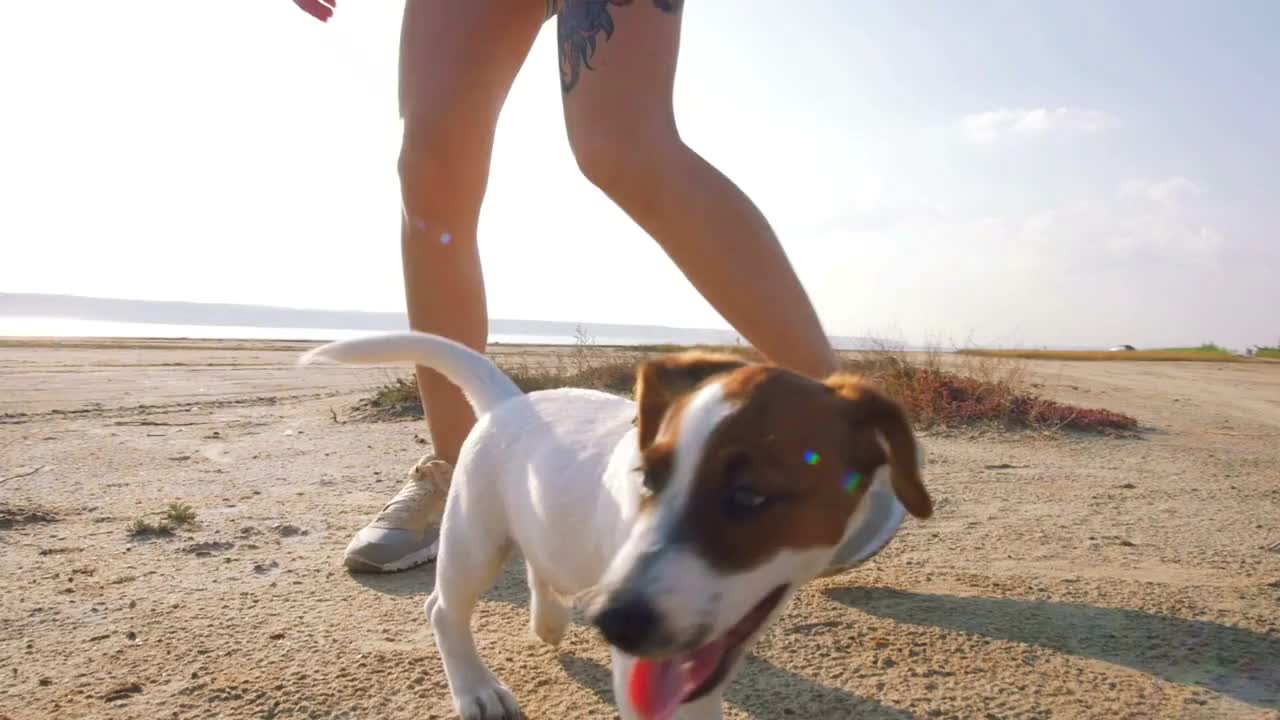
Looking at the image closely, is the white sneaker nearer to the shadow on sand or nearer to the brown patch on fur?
the shadow on sand

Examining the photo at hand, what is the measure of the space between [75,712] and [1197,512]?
392cm

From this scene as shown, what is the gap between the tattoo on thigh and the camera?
2.86 metres

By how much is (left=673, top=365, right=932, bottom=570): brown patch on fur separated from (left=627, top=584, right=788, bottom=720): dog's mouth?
6.5 inches

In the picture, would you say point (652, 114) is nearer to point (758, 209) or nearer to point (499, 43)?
point (758, 209)

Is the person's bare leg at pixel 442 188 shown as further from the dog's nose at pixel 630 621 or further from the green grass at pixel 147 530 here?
the dog's nose at pixel 630 621

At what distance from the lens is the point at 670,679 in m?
1.63

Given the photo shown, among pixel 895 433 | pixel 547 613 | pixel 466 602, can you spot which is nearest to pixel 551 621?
pixel 547 613

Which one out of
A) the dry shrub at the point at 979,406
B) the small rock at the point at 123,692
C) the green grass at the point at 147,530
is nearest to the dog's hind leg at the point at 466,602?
the small rock at the point at 123,692

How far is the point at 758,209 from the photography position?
279 cm

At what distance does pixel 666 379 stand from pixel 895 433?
54cm

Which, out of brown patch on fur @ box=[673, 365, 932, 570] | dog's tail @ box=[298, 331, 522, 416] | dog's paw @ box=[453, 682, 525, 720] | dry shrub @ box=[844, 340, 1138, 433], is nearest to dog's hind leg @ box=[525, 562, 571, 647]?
dog's paw @ box=[453, 682, 525, 720]

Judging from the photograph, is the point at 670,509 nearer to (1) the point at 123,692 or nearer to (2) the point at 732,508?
(2) the point at 732,508

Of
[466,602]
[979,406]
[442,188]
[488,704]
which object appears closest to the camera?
[488,704]

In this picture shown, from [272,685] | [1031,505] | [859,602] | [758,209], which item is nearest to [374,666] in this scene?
[272,685]
